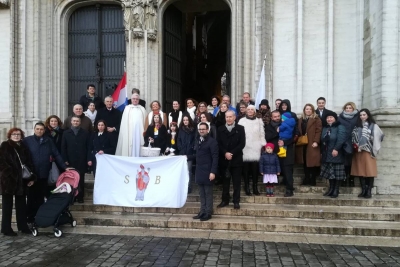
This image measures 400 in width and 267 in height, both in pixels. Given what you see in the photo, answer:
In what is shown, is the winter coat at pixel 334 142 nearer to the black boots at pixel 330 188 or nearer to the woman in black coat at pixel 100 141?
the black boots at pixel 330 188

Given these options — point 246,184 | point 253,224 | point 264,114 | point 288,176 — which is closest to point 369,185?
point 288,176

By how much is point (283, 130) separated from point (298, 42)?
401cm

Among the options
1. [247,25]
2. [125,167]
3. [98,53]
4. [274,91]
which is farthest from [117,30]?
[125,167]

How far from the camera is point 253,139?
9023 mm

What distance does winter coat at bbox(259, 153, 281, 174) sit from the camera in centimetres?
888

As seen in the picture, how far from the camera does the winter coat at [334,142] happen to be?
8906 millimetres

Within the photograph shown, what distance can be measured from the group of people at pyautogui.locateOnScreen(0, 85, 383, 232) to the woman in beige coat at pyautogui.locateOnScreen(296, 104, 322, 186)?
2 cm

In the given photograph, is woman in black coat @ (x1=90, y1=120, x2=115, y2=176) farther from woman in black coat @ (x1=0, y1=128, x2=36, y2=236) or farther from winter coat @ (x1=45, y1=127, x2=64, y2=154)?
woman in black coat @ (x1=0, y1=128, x2=36, y2=236)

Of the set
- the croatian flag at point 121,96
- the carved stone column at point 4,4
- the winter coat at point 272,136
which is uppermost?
the carved stone column at point 4,4

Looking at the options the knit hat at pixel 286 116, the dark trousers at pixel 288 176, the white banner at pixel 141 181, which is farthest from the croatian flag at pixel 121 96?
the dark trousers at pixel 288 176

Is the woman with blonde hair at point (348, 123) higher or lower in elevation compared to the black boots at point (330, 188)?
higher

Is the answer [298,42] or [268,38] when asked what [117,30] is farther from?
[298,42]

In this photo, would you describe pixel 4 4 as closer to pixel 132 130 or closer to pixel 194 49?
pixel 132 130

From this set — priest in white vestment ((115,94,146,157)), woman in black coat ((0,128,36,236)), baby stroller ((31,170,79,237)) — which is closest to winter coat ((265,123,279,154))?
priest in white vestment ((115,94,146,157))
